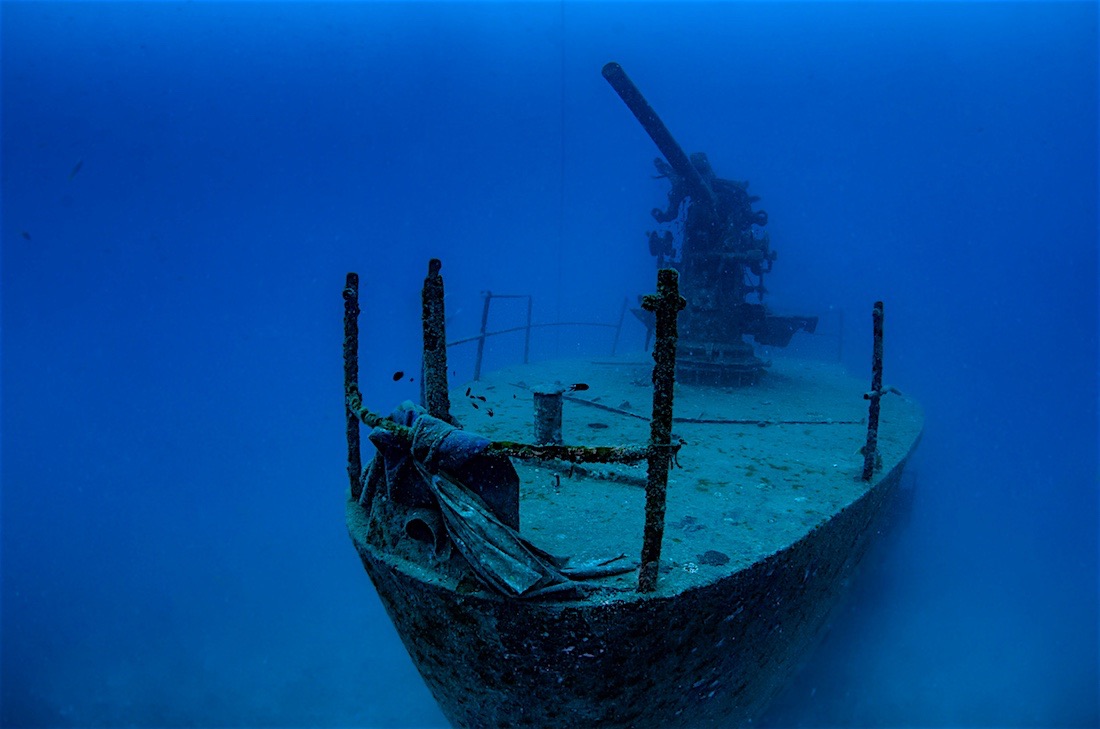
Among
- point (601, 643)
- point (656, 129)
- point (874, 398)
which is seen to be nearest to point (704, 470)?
point (874, 398)

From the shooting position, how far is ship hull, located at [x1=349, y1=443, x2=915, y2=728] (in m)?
2.45

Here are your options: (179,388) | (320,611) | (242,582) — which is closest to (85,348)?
(179,388)

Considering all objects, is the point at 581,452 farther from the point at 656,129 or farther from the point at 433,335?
the point at 656,129

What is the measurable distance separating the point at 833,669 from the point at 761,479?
8.03 meters

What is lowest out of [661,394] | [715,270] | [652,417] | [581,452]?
[581,452]

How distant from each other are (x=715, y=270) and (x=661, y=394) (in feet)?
27.4

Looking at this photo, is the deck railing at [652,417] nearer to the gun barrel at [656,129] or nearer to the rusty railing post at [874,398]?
the rusty railing post at [874,398]

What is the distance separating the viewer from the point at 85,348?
3140 inches

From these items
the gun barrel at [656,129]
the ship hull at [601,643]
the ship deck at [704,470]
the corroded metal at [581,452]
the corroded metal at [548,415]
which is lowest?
the ship hull at [601,643]

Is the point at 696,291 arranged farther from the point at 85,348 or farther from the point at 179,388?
the point at 85,348

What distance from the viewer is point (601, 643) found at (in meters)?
2.47

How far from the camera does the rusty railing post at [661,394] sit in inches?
79.2

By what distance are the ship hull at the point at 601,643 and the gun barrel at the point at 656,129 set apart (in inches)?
286

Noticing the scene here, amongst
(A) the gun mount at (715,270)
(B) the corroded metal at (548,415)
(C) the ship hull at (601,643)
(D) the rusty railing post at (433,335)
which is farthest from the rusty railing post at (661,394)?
(A) the gun mount at (715,270)
